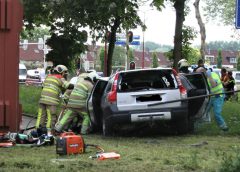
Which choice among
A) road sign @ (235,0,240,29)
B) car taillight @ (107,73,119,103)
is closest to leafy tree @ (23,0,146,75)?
car taillight @ (107,73,119,103)

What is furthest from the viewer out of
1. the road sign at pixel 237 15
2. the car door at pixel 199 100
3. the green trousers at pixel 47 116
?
the green trousers at pixel 47 116

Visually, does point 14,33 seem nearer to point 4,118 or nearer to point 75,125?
point 4,118

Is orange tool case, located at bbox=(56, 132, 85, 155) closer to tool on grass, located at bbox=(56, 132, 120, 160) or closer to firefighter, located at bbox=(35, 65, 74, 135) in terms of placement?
tool on grass, located at bbox=(56, 132, 120, 160)

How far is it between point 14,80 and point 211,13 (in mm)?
37305

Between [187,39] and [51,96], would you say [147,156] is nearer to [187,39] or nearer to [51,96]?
[51,96]

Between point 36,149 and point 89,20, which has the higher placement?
point 89,20

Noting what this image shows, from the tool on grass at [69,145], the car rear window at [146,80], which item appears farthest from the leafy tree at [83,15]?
the tool on grass at [69,145]

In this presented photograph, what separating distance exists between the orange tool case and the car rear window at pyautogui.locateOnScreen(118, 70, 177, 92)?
361 centimetres

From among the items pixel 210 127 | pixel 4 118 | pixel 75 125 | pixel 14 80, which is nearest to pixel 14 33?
pixel 14 80

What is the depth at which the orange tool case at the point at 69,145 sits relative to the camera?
30.0ft

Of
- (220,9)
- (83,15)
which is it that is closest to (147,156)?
(83,15)

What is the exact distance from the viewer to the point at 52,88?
1365 cm

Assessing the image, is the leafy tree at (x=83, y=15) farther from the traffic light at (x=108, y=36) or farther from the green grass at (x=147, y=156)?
the green grass at (x=147, y=156)

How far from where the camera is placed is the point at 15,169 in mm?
7477
